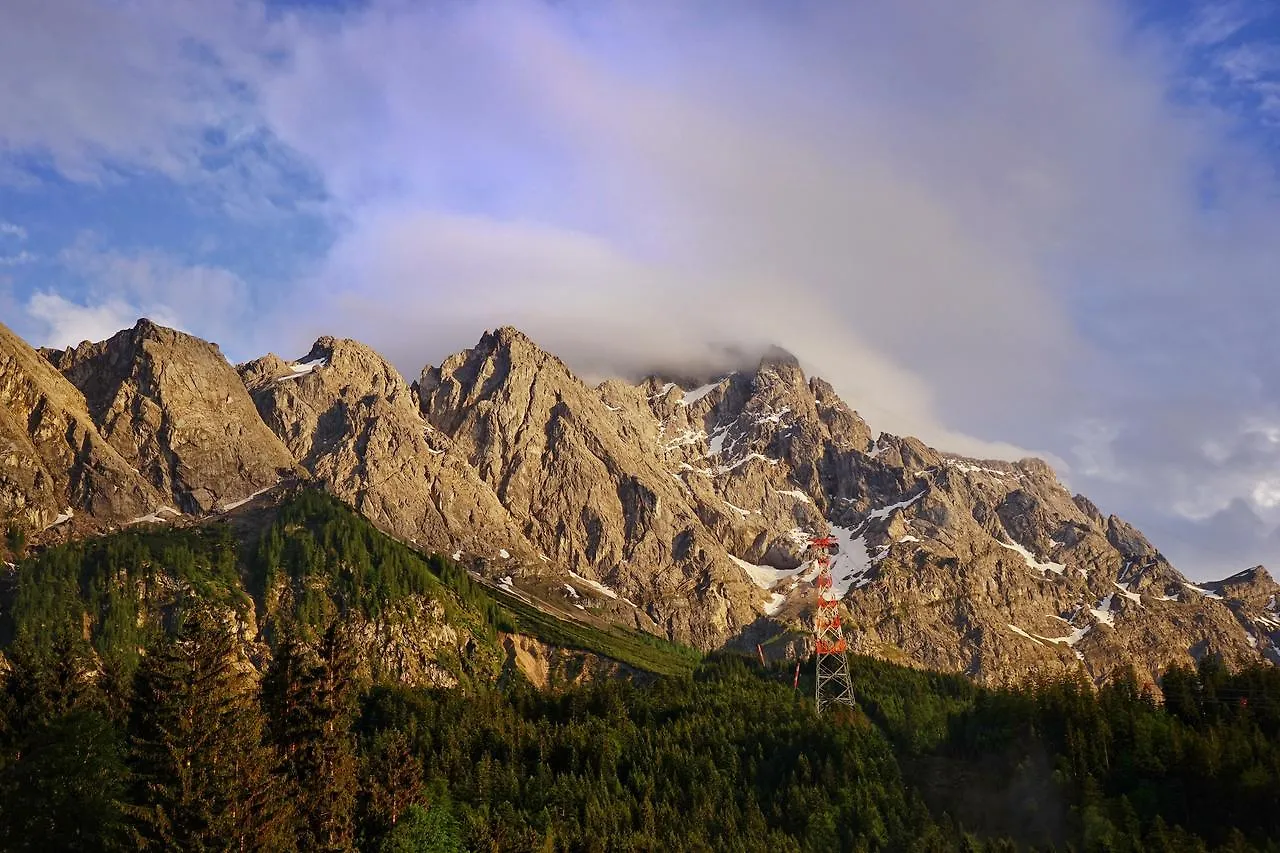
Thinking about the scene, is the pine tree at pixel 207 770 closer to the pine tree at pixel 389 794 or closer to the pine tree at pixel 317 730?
the pine tree at pixel 317 730

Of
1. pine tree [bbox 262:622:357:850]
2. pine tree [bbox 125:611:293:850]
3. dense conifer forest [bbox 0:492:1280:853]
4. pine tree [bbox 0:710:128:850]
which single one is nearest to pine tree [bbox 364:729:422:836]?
dense conifer forest [bbox 0:492:1280:853]

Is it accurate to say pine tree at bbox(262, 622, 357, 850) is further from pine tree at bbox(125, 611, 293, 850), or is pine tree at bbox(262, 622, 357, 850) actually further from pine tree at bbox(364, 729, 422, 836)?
pine tree at bbox(125, 611, 293, 850)

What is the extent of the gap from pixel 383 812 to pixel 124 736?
77.1 feet

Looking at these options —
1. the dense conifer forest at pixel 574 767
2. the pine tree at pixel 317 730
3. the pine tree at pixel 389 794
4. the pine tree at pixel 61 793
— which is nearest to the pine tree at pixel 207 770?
the dense conifer forest at pixel 574 767

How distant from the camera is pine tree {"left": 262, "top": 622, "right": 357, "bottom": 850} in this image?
66438mm

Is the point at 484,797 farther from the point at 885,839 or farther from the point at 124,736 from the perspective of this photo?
the point at 124,736

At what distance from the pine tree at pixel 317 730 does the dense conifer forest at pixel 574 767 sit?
0.52 feet

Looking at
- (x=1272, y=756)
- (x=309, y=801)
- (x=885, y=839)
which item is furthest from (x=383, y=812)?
(x=1272, y=756)

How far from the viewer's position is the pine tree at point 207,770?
54156mm

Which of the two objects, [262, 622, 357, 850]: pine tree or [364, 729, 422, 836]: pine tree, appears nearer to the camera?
[262, 622, 357, 850]: pine tree

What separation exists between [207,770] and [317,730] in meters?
14.2

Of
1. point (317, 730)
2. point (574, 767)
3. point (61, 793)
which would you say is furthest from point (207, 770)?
point (574, 767)

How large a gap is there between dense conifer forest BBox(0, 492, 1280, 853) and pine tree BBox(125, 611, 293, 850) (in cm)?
13

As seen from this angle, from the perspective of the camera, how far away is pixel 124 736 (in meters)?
83.1
